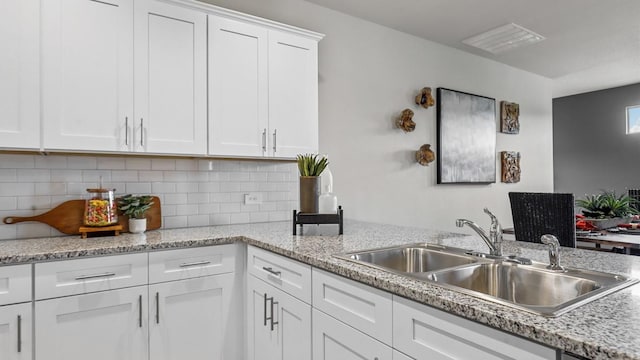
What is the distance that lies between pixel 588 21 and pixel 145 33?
361cm

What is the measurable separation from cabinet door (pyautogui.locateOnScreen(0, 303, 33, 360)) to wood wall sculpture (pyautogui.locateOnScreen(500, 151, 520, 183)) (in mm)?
4515

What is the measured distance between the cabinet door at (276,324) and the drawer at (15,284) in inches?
38.8

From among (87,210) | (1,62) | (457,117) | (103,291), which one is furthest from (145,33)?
(457,117)

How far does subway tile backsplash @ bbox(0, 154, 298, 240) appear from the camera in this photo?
208 cm

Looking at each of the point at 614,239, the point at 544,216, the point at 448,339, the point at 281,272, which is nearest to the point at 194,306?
the point at 281,272

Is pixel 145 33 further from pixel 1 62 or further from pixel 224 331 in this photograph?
pixel 224 331

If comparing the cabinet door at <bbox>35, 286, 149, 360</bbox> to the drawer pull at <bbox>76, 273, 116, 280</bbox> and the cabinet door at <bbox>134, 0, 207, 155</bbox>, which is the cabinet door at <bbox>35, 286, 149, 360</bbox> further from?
the cabinet door at <bbox>134, 0, 207, 155</bbox>

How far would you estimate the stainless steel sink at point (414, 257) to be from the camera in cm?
166

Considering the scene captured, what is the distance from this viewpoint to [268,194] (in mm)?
2877

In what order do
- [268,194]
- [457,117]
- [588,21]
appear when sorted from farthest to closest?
[457,117] → [588,21] → [268,194]

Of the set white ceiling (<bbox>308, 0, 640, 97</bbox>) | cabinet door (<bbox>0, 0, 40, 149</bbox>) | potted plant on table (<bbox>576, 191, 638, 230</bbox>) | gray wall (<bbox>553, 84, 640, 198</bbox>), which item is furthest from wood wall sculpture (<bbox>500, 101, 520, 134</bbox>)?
cabinet door (<bbox>0, 0, 40, 149</bbox>)

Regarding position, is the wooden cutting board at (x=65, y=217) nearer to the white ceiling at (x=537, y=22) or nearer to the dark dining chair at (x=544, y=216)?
the white ceiling at (x=537, y=22)

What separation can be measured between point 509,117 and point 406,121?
182 centimetres

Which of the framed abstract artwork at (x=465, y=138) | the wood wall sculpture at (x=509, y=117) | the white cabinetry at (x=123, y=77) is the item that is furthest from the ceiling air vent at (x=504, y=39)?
the white cabinetry at (x=123, y=77)
